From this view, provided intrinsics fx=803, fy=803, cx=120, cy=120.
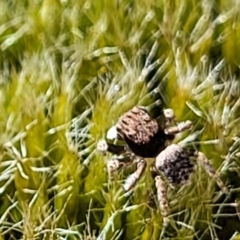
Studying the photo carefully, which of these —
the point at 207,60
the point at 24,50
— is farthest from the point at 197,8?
the point at 24,50

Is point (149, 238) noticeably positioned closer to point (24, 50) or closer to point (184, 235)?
point (184, 235)

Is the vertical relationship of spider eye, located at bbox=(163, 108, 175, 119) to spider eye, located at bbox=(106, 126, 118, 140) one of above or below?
below

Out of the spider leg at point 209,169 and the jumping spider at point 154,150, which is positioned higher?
the jumping spider at point 154,150

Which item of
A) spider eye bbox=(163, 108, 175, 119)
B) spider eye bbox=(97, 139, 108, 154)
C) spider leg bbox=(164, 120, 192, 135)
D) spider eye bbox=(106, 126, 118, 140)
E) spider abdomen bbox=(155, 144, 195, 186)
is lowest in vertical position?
spider abdomen bbox=(155, 144, 195, 186)

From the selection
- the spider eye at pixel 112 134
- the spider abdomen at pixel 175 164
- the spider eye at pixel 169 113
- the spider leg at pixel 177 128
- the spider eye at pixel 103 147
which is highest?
the spider eye at pixel 112 134
